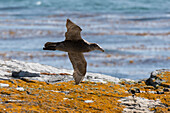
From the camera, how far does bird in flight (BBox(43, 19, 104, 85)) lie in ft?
23.3

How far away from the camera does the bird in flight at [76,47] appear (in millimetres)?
7109

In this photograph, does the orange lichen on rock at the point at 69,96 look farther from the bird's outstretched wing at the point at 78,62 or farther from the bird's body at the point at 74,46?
the bird's body at the point at 74,46

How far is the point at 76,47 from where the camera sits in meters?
7.13

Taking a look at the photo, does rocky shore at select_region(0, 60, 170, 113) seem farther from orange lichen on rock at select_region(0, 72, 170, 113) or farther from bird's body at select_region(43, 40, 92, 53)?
bird's body at select_region(43, 40, 92, 53)

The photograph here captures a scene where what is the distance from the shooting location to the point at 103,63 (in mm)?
17797

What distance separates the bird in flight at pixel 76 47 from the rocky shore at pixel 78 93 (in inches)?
23.4

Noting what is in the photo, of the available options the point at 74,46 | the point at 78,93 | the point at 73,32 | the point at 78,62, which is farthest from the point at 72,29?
the point at 78,93

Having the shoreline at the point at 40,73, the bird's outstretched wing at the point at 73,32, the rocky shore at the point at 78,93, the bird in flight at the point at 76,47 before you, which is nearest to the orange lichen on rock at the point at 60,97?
the rocky shore at the point at 78,93

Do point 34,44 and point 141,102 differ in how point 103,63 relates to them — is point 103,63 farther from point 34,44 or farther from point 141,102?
point 141,102

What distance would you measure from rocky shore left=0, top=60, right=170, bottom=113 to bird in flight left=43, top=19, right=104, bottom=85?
0.59 metres

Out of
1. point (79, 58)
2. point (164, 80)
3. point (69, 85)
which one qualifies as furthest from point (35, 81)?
point (164, 80)

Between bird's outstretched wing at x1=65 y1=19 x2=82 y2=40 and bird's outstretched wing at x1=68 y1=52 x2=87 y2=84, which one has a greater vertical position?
bird's outstretched wing at x1=65 y1=19 x2=82 y2=40

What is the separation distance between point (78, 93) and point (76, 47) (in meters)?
1.22

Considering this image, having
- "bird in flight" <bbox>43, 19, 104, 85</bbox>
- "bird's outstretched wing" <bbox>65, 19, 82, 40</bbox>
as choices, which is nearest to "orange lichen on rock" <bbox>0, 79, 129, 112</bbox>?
"bird in flight" <bbox>43, 19, 104, 85</bbox>
